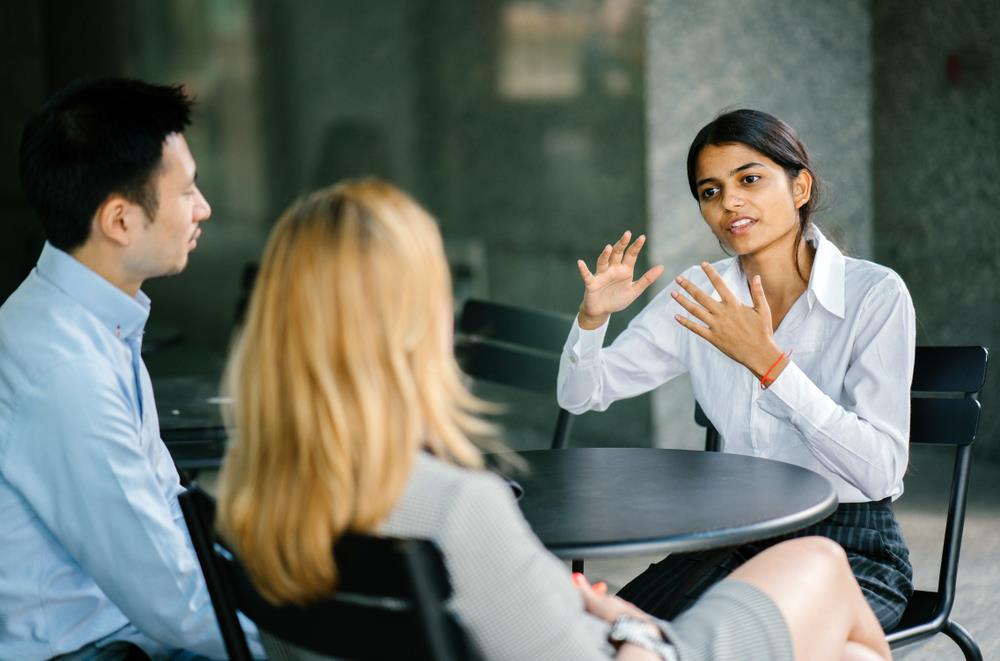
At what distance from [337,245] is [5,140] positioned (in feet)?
20.0

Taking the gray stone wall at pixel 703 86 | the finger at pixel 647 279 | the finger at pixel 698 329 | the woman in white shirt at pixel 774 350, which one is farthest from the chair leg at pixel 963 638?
the gray stone wall at pixel 703 86

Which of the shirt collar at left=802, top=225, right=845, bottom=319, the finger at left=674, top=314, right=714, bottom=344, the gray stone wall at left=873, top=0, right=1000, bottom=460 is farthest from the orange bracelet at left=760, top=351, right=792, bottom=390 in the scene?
the gray stone wall at left=873, top=0, right=1000, bottom=460

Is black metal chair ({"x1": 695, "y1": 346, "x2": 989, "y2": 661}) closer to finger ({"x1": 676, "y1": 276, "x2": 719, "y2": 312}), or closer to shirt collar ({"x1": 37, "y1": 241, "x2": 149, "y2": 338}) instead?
finger ({"x1": 676, "y1": 276, "x2": 719, "y2": 312})

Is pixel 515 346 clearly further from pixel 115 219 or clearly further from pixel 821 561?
pixel 821 561

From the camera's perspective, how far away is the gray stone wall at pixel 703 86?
197 inches

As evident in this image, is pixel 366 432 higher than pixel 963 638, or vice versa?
pixel 366 432

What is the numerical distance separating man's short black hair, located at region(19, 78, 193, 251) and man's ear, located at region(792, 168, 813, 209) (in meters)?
1.26

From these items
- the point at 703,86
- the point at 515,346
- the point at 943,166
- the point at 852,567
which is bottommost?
the point at 852,567

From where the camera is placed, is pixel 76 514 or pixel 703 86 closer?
pixel 76 514

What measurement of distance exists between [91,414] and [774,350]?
3.77 feet

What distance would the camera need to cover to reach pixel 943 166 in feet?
17.3

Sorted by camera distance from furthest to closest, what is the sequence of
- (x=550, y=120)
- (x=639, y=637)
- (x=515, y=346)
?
(x=550, y=120) → (x=515, y=346) → (x=639, y=637)

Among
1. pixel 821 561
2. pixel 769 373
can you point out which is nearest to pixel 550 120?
pixel 769 373

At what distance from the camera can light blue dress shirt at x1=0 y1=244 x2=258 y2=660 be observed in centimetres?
170
